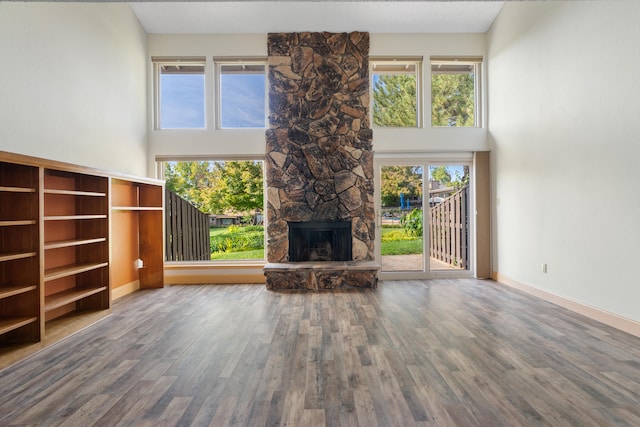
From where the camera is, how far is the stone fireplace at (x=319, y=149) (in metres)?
5.68

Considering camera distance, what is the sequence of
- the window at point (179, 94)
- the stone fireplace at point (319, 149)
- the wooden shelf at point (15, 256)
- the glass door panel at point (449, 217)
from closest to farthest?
the wooden shelf at point (15, 256)
the stone fireplace at point (319, 149)
the window at point (179, 94)
the glass door panel at point (449, 217)

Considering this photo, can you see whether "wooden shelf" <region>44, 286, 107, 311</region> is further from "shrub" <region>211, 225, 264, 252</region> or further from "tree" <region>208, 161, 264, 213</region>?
"tree" <region>208, 161, 264, 213</region>

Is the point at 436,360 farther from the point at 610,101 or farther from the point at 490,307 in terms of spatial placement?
the point at 610,101

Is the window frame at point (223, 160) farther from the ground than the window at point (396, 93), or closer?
closer

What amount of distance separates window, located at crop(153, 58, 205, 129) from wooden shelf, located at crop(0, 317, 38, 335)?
3.82 m

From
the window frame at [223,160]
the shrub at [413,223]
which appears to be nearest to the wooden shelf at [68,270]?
the window frame at [223,160]

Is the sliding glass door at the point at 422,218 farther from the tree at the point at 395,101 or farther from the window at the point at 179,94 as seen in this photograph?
the window at the point at 179,94

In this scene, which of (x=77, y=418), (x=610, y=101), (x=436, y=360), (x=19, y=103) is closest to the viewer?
(x=77, y=418)

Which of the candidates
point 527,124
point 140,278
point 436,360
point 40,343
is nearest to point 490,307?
point 436,360

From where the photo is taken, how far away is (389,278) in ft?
19.3

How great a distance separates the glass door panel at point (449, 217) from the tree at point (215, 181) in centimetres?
311

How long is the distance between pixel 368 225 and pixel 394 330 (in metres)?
2.55

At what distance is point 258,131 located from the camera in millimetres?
5852

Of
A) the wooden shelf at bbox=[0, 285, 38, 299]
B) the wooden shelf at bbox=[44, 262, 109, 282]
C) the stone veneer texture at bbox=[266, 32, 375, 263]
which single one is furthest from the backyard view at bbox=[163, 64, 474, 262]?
the wooden shelf at bbox=[0, 285, 38, 299]
